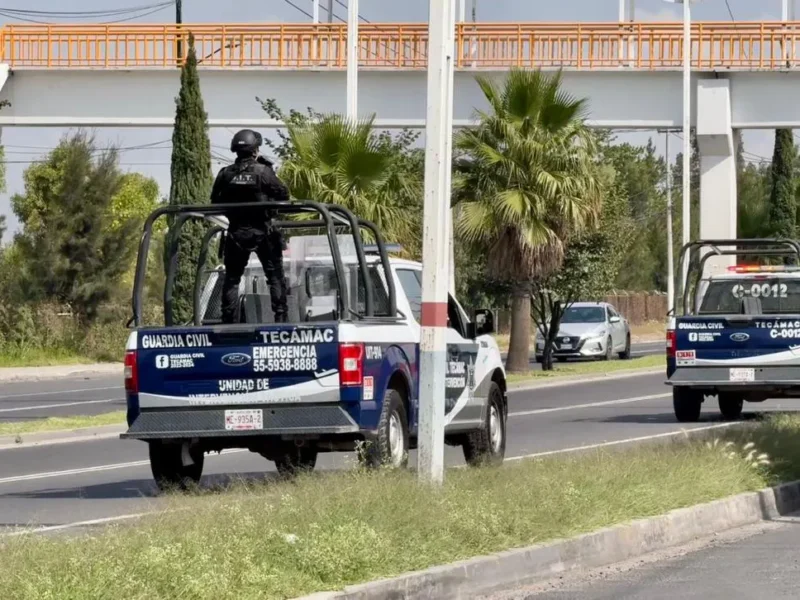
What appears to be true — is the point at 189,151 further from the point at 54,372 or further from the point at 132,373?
the point at 132,373

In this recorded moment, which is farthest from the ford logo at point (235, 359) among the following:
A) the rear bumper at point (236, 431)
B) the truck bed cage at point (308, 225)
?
the truck bed cage at point (308, 225)

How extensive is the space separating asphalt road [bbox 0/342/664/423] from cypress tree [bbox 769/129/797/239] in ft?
117

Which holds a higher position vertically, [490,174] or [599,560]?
[490,174]

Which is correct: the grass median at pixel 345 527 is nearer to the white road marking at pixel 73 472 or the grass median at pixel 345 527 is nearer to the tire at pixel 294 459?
the tire at pixel 294 459

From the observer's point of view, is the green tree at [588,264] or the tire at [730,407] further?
the green tree at [588,264]

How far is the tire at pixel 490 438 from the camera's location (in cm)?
1508

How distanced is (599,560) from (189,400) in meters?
4.31

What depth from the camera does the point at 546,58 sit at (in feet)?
124

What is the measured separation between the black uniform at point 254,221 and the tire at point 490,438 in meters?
2.53

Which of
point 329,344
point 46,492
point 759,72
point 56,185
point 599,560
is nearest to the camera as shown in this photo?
point 599,560

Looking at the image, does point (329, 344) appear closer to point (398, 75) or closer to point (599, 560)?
point (599, 560)

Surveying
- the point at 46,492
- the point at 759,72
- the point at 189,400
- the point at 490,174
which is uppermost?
the point at 759,72

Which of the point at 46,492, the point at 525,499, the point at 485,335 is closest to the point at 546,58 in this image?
the point at 485,335

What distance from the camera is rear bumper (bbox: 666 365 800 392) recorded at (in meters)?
21.5
